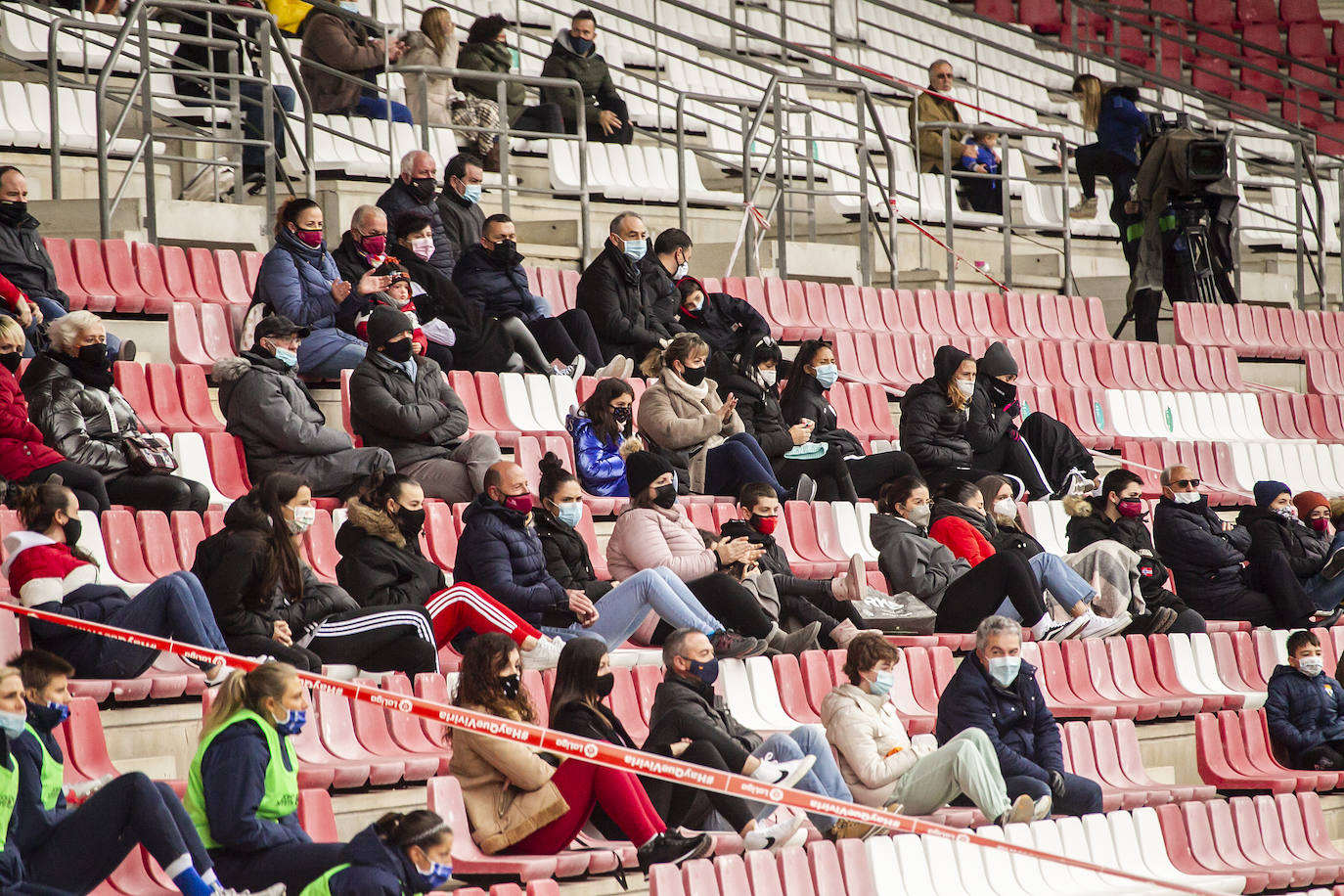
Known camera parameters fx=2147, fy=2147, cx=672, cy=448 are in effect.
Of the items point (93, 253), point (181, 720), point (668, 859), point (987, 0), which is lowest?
point (668, 859)

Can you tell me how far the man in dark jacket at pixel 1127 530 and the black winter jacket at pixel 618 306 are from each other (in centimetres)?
201

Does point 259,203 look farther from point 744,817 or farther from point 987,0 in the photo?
point 987,0

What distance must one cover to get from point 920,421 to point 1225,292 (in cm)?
402

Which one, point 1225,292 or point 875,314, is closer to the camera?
point 875,314

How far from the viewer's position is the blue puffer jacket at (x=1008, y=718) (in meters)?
7.16

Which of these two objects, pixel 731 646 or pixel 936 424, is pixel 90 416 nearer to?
pixel 731 646

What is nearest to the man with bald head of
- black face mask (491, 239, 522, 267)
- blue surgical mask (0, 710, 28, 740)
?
black face mask (491, 239, 522, 267)

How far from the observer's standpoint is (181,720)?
6.10 m

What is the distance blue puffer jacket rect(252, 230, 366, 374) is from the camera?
822cm

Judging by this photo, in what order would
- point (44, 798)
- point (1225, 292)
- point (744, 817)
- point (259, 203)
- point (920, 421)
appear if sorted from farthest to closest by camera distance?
point (1225, 292) → point (259, 203) → point (920, 421) → point (744, 817) → point (44, 798)

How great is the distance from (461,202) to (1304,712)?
167 inches

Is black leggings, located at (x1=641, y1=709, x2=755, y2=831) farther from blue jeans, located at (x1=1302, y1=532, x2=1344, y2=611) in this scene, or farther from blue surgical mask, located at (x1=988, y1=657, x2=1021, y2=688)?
blue jeans, located at (x1=1302, y1=532, x2=1344, y2=611)

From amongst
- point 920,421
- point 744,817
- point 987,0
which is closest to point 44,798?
point 744,817

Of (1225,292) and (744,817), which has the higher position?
(1225,292)
